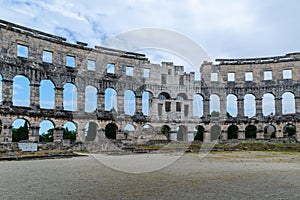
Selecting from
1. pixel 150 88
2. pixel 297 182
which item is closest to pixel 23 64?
pixel 150 88

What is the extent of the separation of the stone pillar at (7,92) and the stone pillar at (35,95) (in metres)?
2.01

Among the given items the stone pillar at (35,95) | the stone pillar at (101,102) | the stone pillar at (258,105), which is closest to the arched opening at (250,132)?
the stone pillar at (258,105)

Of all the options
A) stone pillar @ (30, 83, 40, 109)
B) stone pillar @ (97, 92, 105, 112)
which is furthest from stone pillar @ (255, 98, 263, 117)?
stone pillar @ (30, 83, 40, 109)

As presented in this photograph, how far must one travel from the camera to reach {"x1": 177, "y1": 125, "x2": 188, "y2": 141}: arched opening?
128 feet

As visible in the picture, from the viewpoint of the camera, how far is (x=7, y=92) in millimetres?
28047

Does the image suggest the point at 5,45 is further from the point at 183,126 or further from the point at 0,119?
the point at 183,126

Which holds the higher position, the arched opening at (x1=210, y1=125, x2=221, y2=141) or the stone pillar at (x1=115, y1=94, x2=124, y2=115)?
the stone pillar at (x1=115, y1=94, x2=124, y2=115)

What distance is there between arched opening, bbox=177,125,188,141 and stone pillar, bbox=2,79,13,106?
65.9 ft

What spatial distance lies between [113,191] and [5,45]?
81.8 feet

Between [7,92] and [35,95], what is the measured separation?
106 inches

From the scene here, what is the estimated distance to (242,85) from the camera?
39.8 m

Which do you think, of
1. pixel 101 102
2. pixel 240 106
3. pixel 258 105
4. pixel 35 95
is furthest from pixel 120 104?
pixel 258 105

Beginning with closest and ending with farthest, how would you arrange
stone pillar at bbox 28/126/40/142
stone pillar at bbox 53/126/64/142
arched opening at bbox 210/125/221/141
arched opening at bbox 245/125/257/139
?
stone pillar at bbox 28/126/40/142 < stone pillar at bbox 53/126/64/142 < arched opening at bbox 210/125/221/141 < arched opening at bbox 245/125/257/139

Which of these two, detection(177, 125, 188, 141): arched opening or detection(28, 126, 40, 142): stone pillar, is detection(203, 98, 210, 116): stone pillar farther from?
detection(28, 126, 40, 142): stone pillar
